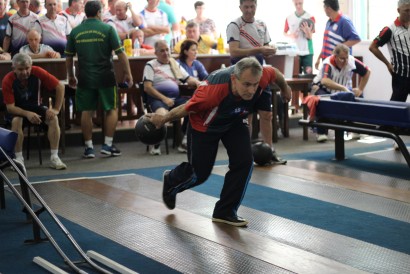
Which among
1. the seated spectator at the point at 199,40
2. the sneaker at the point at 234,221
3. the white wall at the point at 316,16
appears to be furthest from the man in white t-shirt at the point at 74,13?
the sneaker at the point at 234,221

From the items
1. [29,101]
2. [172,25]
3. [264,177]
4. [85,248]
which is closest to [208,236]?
[85,248]

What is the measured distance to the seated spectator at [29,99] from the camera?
26.9ft

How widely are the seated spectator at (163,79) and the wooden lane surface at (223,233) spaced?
6.77 feet

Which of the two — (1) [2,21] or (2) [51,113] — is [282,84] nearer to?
(2) [51,113]

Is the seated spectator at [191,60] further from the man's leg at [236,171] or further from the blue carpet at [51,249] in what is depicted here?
the man's leg at [236,171]

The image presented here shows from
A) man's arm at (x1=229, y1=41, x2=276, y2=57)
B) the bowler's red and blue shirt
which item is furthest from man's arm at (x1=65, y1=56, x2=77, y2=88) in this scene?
the bowler's red and blue shirt

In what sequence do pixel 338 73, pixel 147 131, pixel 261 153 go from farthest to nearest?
pixel 338 73 < pixel 261 153 < pixel 147 131

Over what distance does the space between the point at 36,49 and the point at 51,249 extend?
4.92 metres

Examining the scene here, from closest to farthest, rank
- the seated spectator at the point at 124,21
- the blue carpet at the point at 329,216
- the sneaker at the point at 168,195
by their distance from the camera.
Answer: the blue carpet at the point at 329,216
the sneaker at the point at 168,195
the seated spectator at the point at 124,21

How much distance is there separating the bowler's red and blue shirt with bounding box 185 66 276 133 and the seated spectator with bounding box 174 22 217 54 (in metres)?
5.42

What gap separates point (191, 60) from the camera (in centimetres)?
976

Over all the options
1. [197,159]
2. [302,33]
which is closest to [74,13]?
[302,33]

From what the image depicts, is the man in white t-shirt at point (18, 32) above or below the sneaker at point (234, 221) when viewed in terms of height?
above

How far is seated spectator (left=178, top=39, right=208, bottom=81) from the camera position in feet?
31.8
